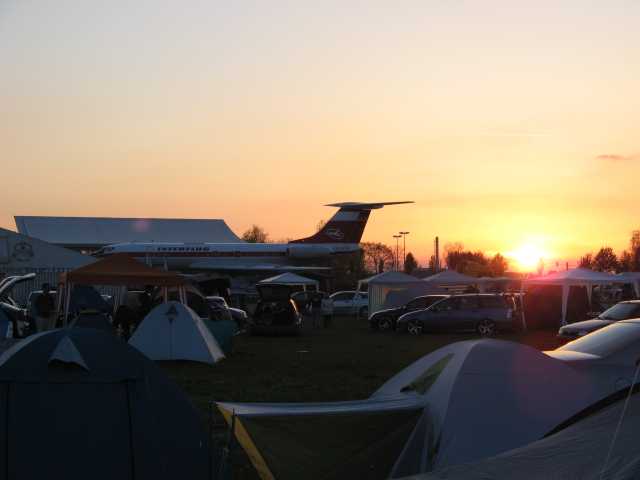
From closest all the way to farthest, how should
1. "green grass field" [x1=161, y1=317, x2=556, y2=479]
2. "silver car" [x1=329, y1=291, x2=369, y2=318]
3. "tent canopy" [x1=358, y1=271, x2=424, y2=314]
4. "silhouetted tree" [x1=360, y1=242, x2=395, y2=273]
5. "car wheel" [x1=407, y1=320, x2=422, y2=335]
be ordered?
1. "green grass field" [x1=161, y1=317, x2=556, y2=479]
2. "car wheel" [x1=407, y1=320, x2=422, y2=335]
3. "tent canopy" [x1=358, y1=271, x2=424, y2=314]
4. "silver car" [x1=329, y1=291, x2=369, y2=318]
5. "silhouetted tree" [x1=360, y1=242, x2=395, y2=273]

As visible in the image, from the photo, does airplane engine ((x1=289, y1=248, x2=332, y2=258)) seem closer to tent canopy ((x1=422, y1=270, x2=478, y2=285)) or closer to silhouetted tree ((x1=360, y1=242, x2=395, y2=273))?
tent canopy ((x1=422, y1=270, x2=478, y2=285))

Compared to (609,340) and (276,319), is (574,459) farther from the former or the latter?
(276,319)

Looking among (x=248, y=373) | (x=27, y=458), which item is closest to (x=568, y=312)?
(x=248, y=373)

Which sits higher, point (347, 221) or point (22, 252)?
point (347, 221)

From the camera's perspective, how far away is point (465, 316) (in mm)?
26359

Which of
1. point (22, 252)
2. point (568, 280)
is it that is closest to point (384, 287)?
point (568, 280)

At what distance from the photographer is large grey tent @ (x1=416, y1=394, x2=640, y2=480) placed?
165 inches

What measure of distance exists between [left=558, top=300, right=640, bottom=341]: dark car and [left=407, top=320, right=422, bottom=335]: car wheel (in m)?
5.60

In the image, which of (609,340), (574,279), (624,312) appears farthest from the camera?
(574,279)

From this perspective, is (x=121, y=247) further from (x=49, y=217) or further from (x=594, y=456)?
(x=594, y=456)

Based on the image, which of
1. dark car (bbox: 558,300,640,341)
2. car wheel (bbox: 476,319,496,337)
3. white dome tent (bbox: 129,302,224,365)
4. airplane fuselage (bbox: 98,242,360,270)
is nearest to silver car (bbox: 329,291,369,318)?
car wheel (bbox: 476,319,496,337)

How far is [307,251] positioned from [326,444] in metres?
49.9

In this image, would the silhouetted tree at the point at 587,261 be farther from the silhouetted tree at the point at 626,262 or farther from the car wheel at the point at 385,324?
the car wheel at the point at 385,324

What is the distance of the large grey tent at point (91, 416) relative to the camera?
654 centimetres
